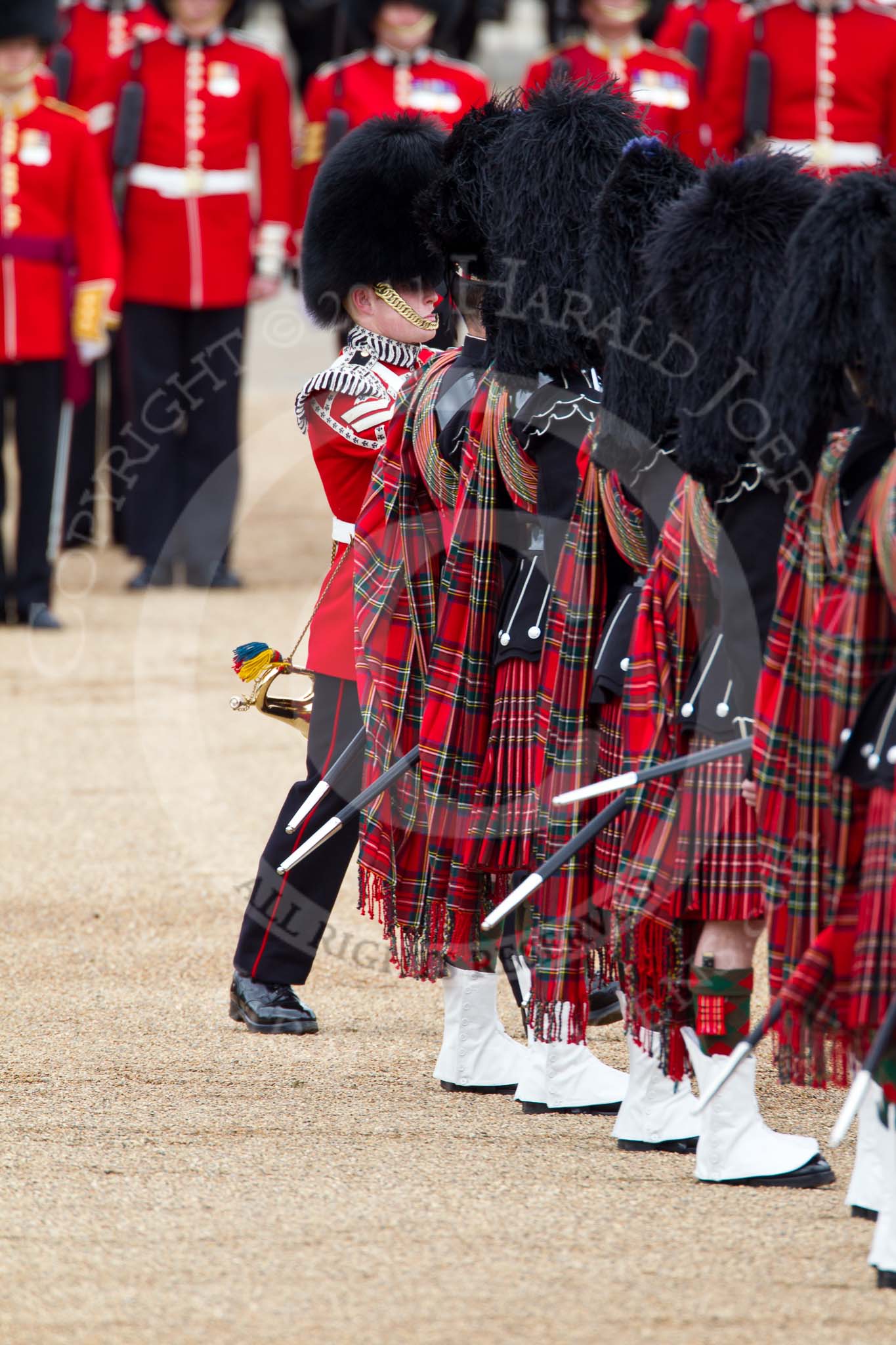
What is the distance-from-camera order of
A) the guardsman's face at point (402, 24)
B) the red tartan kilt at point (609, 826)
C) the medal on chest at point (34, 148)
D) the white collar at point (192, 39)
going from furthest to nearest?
the guardsman's face at point (402, 24)
the white collar at point (192, 39)
the medal on chest at point (34, 148)
the red tartan kilt at point (609, 826)

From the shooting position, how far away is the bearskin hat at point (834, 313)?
227 cm

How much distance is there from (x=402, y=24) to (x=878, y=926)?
5.76 metres

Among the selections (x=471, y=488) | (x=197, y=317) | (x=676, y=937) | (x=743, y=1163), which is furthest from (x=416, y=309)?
(x=197, y=317)

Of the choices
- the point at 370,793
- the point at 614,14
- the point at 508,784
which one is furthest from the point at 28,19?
the point at 508,784

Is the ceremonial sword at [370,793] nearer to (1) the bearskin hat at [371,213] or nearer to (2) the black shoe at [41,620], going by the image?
(1) the bearskin hat at [371,213]

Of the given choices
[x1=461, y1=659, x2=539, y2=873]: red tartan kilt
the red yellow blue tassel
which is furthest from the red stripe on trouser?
[x1=461, y1=659, x2=539, y2=873]: red tartan kilt

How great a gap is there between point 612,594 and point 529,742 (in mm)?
243

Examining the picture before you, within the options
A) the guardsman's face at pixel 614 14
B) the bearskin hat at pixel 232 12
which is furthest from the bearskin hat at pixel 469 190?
the guardsman's face at pixel 614 14

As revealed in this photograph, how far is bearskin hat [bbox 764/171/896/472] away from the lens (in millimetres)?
2271

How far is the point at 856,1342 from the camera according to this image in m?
2.12

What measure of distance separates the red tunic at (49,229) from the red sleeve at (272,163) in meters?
0.69

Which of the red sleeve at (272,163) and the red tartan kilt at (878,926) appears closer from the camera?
the red tartan kilt at (878,926)

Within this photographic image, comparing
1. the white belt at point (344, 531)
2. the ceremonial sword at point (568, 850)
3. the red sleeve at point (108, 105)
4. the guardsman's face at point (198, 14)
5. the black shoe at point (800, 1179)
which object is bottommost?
the black shoe at point (800, 1179)

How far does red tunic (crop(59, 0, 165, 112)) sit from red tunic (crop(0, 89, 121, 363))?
1.14 meters
